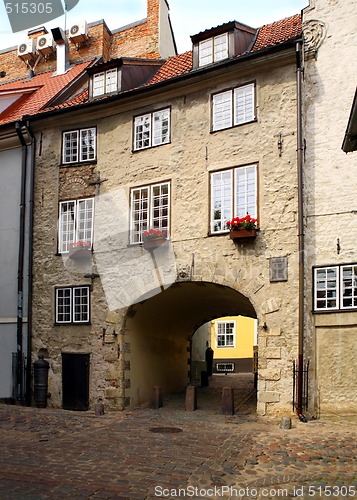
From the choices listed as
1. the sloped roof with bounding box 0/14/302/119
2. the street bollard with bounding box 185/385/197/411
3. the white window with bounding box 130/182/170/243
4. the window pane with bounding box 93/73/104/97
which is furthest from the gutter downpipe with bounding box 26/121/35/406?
the street bollard with bounding box 185/385/197/411

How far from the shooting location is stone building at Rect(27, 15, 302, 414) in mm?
13406

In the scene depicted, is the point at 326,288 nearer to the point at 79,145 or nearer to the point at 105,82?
the point at 79,145

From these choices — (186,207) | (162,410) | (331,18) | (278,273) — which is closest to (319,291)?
(278,273)

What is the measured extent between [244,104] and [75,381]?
825 cm

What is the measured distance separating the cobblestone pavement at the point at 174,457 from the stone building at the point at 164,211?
5.65 ft

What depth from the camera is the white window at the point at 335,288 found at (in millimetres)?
12273

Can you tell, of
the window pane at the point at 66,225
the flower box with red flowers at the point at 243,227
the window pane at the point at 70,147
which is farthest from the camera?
the window pane at the point at 70,147

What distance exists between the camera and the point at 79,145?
659 inches

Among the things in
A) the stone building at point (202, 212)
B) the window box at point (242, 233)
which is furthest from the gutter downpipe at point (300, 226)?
the window box at point (242, 233)

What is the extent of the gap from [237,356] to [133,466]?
21.2 m

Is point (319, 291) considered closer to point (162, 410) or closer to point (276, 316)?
point (276, 316)

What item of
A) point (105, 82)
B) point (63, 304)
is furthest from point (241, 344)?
point (105, 82)

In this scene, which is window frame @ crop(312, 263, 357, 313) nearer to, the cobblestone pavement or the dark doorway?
the cobblestone pavement

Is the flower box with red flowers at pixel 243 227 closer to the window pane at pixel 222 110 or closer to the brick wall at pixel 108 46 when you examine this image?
the window pane at pixel 222 110
